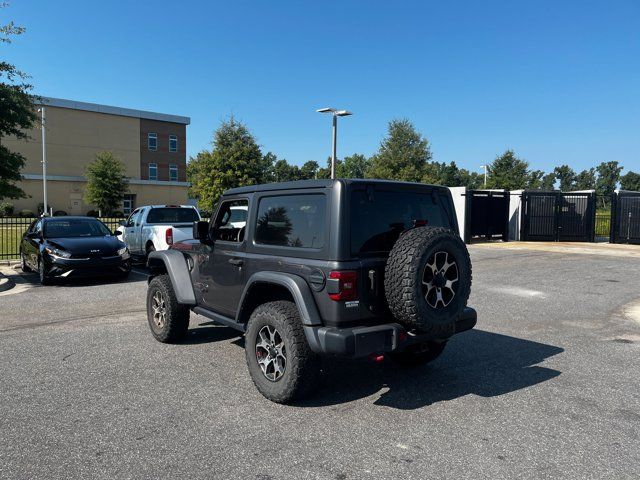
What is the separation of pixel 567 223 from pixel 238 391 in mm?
22600

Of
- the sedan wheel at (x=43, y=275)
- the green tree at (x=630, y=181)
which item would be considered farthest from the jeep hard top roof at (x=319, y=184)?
the green tree at (x=630, y=181)

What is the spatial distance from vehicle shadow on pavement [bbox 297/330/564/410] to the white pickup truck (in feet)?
26.2

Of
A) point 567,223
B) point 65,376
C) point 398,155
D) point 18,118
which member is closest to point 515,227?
point 567,223

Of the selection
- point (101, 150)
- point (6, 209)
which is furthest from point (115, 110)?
point (6, 209)

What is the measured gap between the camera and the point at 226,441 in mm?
3516

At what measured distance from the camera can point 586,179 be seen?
399ft

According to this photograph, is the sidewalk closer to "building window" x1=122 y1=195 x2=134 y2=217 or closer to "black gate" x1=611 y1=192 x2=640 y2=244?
"black gate" x1=611 y1=192 x2=640 y2=244

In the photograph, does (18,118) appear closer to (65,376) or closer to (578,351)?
(65,376)

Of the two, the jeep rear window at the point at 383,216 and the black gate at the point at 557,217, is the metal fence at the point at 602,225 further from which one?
the jeep rear window at the point at 383,216

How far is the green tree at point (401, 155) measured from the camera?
1561 inches

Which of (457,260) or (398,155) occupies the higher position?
(398,155)

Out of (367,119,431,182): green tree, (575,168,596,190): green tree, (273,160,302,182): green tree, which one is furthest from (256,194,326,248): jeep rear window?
(575,168,596,190): green tree

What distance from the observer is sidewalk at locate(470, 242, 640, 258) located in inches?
724

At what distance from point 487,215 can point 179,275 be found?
20.1m
